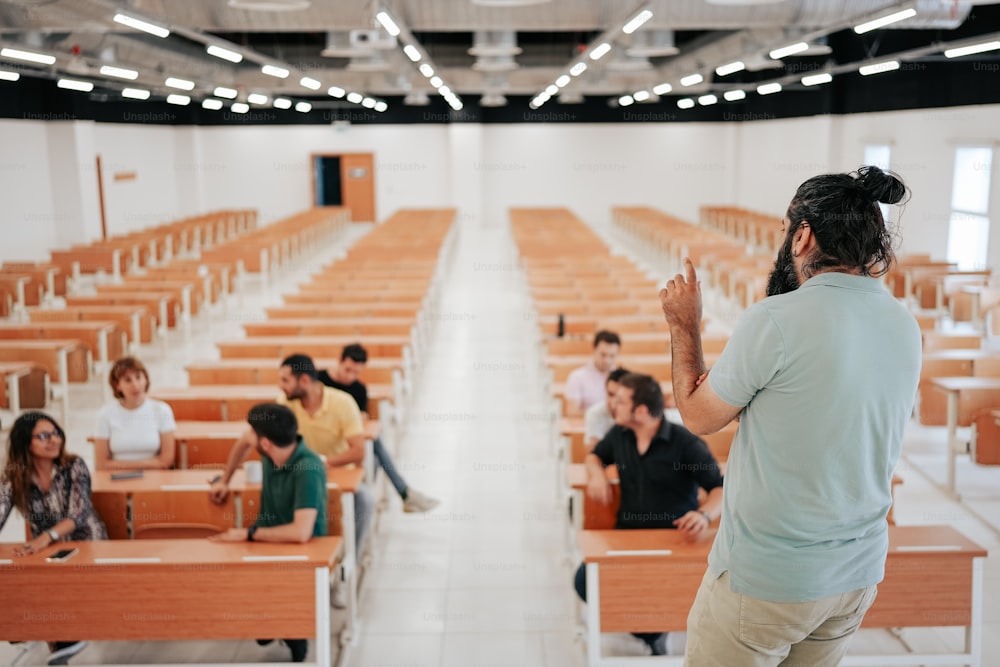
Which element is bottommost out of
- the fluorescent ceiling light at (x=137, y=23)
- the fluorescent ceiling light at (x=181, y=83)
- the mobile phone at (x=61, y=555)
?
the mobile phone at (x=61, y=555)

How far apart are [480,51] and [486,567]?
9638 mm

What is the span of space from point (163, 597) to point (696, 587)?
2397 millimetres

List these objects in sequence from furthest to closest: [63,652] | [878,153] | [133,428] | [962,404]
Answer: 1. [878,153]
2. [962,404]
3. [133,428]
4. [63,652]

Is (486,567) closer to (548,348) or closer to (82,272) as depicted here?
(548,348)

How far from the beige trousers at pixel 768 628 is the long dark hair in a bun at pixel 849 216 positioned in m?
0.71

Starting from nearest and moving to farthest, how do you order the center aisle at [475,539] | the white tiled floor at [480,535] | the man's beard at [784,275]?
the man's beard at [784,275], the white tiled floor at [480,535], the center aisle at [475,539]

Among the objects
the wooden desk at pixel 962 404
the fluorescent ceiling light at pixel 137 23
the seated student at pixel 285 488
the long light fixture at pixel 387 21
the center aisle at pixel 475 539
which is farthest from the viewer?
the long light fixture at pixel 387 21

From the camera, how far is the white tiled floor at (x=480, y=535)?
4.54 m

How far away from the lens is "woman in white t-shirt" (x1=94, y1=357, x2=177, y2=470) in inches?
210

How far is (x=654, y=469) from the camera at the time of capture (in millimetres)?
4402

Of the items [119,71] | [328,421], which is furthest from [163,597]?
[119,71]

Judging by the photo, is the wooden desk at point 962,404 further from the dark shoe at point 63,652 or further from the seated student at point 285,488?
the dark shoe at point 63,652

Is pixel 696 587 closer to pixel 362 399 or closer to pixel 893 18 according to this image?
pixel 362 399

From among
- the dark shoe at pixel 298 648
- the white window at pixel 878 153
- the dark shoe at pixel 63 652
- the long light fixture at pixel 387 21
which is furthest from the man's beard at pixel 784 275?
the white window at pixel 878 153
